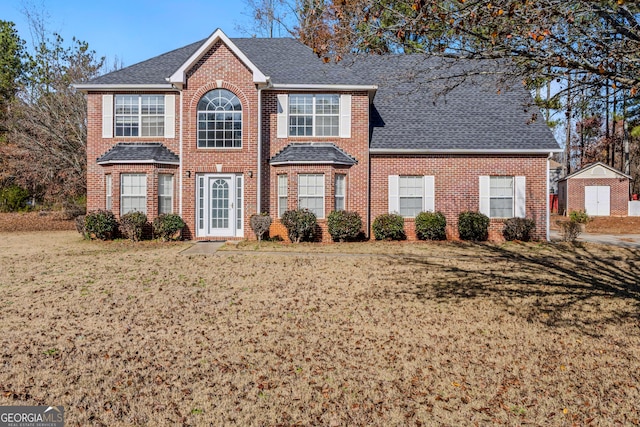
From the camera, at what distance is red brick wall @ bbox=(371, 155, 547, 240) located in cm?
1661

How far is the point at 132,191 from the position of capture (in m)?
16.0

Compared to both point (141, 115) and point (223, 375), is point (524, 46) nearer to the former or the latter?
point (223, 375)

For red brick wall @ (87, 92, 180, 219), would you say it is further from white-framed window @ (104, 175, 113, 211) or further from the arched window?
the arched window

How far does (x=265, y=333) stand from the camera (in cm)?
601

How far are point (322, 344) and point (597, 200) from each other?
1274 inches

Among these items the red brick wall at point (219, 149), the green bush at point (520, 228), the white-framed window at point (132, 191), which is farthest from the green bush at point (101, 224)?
the green bush at point (520, 228)

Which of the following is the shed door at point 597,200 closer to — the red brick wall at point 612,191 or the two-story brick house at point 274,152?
the red brick wall at point 612,191

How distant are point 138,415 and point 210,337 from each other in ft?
6.67

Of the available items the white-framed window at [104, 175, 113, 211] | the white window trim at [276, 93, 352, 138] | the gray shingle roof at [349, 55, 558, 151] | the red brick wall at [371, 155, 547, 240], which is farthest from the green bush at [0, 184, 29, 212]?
the red brick wall at [371, 155, 547, 240]

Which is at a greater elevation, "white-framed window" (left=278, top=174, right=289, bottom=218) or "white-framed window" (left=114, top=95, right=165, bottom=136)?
"white-framed window" (left=114, top=95, right=165, bottom=136)

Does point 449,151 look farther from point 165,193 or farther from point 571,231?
point 165,193

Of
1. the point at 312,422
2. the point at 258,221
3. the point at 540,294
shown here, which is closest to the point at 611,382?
the point at 312,422

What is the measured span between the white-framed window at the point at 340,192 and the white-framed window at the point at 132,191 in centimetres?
698

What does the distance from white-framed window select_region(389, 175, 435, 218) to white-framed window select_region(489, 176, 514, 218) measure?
226cm
